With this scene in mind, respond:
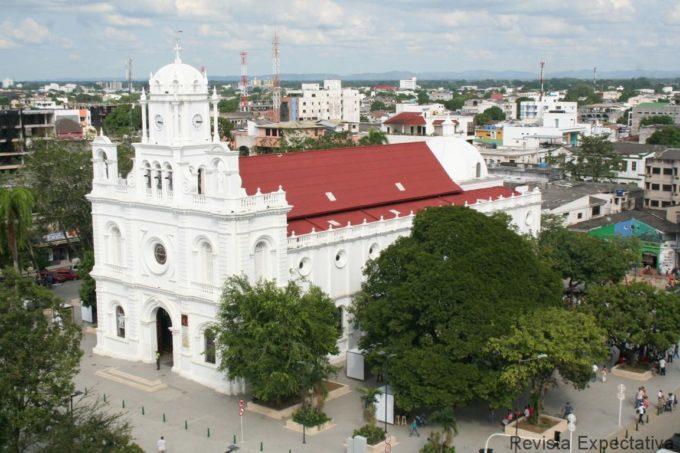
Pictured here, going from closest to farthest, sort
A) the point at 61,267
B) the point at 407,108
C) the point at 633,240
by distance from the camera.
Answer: the point at 633,240 → the point at 61,267 → the point at 407,108

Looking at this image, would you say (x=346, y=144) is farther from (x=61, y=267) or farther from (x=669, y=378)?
(x=669, y=378)

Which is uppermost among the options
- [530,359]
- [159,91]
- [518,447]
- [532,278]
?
[159,91]

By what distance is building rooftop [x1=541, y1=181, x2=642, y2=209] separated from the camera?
271 ft

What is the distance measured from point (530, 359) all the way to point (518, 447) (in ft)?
13.5

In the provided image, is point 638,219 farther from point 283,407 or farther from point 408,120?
point 408,120

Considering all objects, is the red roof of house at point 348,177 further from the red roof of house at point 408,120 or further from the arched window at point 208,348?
the red roof of house at point 408,120

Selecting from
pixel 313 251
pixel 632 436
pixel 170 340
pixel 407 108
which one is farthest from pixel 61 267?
pixel 407 108

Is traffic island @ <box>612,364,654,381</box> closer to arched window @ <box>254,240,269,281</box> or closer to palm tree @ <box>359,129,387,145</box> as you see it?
arched window @ <box>254,240,269,281</box>

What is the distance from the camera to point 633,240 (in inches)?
2557

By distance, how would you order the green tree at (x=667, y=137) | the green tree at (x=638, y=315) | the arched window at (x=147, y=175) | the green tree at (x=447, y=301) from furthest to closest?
the green tree at (x=667, y=137)
the arched window at (x=147, y=175)
the green tree at (x=638, y=315)
the green tree at (x=447, y=301)

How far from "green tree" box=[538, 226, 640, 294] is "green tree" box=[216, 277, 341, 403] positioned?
68.5 feet

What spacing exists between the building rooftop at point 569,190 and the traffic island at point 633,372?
3461 cm

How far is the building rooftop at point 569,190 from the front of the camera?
82625mm

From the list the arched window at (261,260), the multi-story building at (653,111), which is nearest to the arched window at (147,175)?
the arched window at (261,260)
